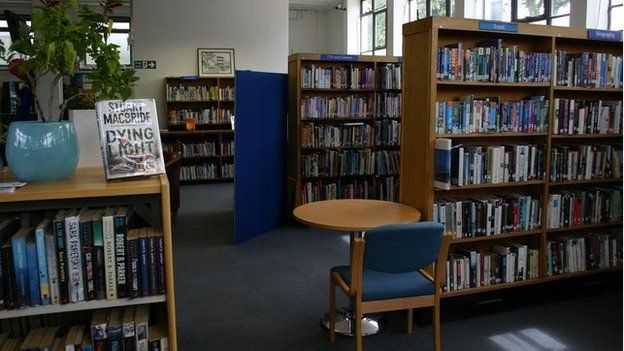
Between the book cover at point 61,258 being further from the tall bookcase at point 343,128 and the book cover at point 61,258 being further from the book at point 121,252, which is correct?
the tall bookcase at point 343,128

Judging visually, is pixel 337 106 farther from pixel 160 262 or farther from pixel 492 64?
pixel 160 262

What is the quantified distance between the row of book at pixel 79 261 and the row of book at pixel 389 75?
15.4ft

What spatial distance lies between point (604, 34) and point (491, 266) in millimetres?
1851

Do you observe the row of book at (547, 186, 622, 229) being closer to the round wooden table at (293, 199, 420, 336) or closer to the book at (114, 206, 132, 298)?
the round wooden table at (293, 199, 420, 336)

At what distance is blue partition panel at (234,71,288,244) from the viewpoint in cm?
509

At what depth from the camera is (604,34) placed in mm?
3609

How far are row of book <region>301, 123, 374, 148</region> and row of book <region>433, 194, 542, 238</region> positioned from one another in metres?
2.65

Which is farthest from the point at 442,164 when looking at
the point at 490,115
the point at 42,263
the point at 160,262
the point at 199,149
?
the point at 199,149

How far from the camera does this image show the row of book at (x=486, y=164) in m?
3.10

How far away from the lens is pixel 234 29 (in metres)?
9.39

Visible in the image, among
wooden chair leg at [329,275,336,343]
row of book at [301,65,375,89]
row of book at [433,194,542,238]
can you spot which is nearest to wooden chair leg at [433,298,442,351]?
wooden chair leg at [329,275,336,343]

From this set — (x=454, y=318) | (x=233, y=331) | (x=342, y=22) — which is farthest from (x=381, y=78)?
(x=342, y=22)

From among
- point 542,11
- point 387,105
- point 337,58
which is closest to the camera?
point 337,58

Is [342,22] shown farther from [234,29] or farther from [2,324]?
[2,324]
